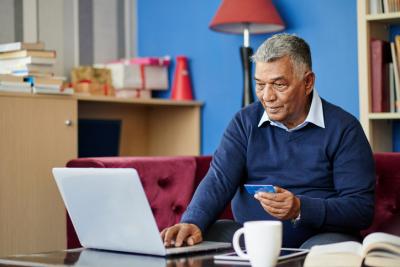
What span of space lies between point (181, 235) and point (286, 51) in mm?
644

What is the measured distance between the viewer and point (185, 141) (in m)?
3.95

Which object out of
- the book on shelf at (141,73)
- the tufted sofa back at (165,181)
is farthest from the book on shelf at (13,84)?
the book on shelf at (141,73)

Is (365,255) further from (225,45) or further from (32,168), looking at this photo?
(225,45)

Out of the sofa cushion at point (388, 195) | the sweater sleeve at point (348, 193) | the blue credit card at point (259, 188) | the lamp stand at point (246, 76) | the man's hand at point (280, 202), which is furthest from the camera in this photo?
the lamp stand at point (246, 76)

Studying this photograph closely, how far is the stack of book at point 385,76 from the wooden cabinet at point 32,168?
1287 millimetres

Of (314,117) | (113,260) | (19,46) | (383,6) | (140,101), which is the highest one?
(383,6)

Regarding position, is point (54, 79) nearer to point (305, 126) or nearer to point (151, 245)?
point (305, 126)

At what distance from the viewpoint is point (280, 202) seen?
181cm

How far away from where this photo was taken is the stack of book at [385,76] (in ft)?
9.91

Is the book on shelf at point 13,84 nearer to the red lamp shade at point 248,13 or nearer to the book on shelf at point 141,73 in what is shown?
the book on shelf at point 141,73

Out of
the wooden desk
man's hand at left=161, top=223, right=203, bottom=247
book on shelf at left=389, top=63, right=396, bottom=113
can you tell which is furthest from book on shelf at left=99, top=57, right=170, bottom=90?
man's hand at left=161, top=223, right=203, bottom=247

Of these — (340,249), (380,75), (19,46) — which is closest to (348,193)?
(340,249)

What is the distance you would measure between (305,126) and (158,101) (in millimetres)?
1594

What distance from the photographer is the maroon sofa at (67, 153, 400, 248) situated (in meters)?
2.50
